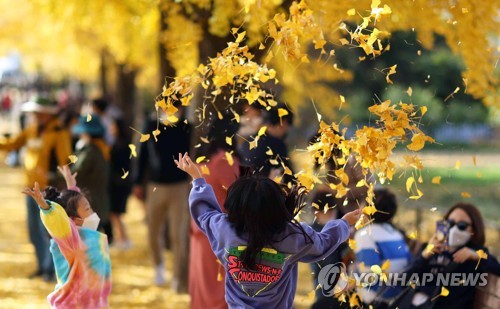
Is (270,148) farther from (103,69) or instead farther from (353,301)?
(103,69)

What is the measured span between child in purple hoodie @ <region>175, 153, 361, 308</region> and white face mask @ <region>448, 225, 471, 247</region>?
1.56m

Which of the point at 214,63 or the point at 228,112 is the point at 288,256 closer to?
the point at 214,63

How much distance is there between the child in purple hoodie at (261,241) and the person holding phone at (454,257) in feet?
4.88

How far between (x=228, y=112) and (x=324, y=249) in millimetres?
2420

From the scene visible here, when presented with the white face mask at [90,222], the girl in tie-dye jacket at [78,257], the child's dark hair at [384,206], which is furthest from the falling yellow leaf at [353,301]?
Result: the white face mask at [90,222]

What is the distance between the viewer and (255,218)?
4.71m

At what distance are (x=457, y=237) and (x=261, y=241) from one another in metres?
2.06

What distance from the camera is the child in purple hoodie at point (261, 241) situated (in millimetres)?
4727

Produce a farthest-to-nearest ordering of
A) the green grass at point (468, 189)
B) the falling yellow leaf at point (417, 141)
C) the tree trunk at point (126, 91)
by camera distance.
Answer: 1. the tree trunk at point (126, 91)
2. the green grass at point (468, 189)
3. the falling yellow leaf at point (417, 141)

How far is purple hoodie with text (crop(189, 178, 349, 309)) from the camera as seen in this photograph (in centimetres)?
481

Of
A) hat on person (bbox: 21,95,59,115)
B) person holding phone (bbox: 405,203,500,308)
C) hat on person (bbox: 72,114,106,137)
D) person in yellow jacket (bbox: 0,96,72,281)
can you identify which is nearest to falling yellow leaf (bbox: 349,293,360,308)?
person holding phone (bbox: 405,203,500,308)

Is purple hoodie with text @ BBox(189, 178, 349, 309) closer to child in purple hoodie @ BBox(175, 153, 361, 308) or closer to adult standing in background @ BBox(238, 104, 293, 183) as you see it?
child in purple hoodie @ BBox(175, 153, 361, 308)

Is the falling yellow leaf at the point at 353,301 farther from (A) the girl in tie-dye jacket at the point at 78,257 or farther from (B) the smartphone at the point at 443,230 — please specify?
(A) the girl in tie-dye jacket at the point at 78,257

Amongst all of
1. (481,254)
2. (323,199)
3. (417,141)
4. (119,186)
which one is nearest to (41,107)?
(119,186)
